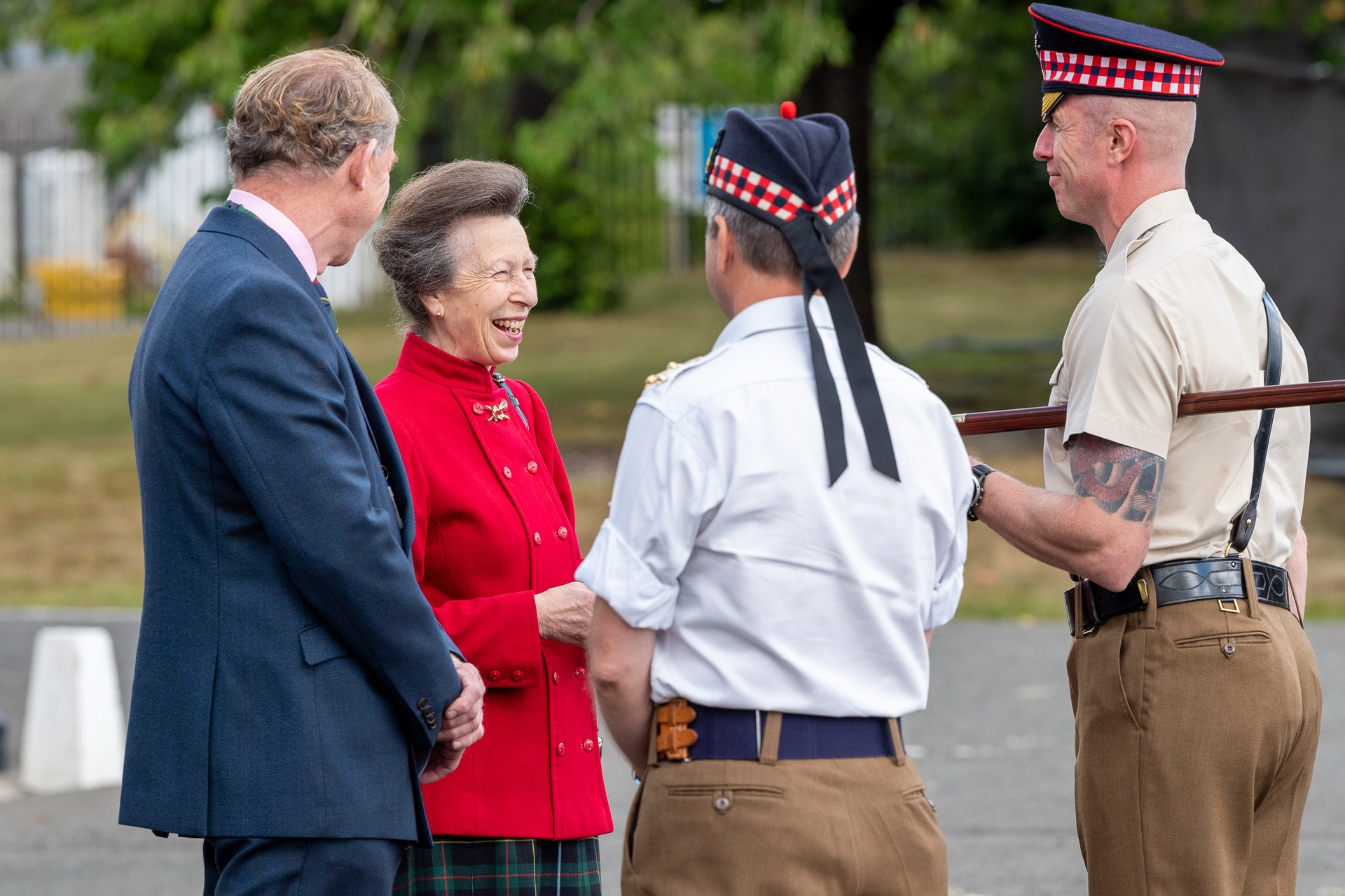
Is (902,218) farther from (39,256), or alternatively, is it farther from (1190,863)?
(1190,863)

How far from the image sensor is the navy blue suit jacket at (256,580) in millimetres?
2428

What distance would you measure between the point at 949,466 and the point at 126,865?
3908mm

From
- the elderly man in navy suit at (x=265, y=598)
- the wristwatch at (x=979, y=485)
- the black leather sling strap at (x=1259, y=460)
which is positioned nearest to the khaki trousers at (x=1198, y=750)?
the black leather sling strap at (x=1259, y=460)

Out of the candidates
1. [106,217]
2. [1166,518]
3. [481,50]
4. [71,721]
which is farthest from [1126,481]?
[106,217]

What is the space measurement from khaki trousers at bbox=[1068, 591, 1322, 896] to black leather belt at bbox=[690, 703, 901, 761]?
0.81 meters

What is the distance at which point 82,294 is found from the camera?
24.0 metres

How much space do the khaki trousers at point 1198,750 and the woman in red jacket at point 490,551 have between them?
1003mm

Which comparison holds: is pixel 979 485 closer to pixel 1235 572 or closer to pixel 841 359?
pixel 1235 572

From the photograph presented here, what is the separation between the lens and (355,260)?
83.6ft

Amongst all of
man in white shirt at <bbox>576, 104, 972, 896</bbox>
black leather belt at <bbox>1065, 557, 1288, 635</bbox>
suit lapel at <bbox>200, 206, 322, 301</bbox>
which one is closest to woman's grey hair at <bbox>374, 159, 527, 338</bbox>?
suit lapel at <bbox>200, 206, 322, 301</bbox>

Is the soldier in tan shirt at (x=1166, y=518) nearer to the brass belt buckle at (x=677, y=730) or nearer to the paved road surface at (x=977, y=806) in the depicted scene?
the brass belt buckle at (x=677, y=730)

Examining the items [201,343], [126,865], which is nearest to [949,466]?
[201,343]

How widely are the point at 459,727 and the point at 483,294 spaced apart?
2.90 ft

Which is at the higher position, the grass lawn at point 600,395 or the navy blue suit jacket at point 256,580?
the navy blue suit jacket at point 256,580
